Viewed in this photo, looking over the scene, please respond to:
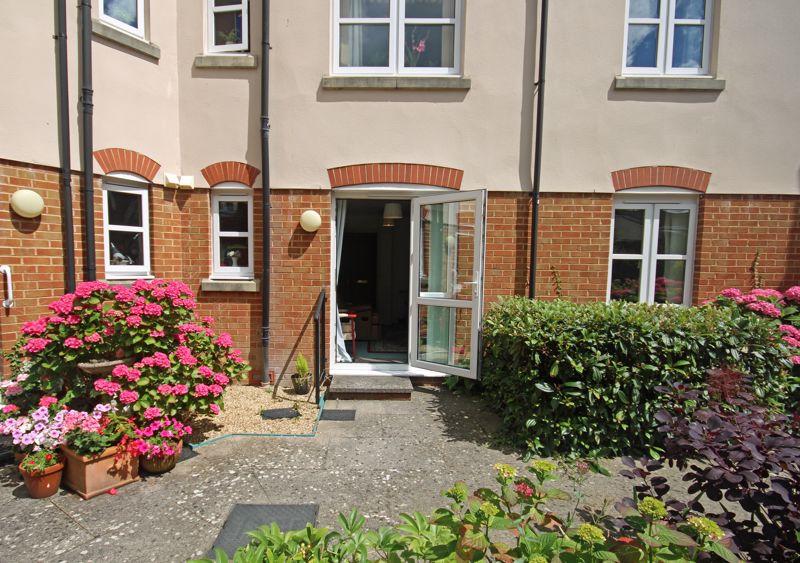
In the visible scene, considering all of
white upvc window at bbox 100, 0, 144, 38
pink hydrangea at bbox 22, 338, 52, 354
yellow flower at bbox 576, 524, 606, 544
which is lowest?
yellow flower at bbox 576, 524, 606, 544

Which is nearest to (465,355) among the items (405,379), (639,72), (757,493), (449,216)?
(405,379)

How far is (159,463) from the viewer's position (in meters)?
3.06

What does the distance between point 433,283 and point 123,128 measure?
3952 millimetres

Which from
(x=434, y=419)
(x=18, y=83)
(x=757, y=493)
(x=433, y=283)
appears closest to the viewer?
(x=757, y=493)

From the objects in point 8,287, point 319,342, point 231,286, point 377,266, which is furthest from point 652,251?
point 8,287

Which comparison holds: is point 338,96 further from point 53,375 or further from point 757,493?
point 757,493

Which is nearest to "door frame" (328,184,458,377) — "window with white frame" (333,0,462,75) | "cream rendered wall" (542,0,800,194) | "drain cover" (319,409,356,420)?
"drain cover" (319,409,356,420)

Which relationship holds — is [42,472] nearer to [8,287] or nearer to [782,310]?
[8,287]

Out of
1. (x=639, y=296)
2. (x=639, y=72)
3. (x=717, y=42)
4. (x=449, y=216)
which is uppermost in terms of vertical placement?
(x=717, y=42)

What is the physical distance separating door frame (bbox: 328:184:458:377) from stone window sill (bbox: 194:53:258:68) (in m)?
1.81

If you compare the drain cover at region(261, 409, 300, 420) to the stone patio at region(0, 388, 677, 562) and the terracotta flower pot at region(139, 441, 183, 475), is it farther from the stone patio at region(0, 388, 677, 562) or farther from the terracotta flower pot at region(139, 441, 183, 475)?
the terracotta flower pot at region(139, 441, 183, 475)

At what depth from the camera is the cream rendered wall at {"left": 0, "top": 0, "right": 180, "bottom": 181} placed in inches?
146

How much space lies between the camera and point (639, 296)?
5.02 meters

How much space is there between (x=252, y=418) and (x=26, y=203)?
2.93 m
